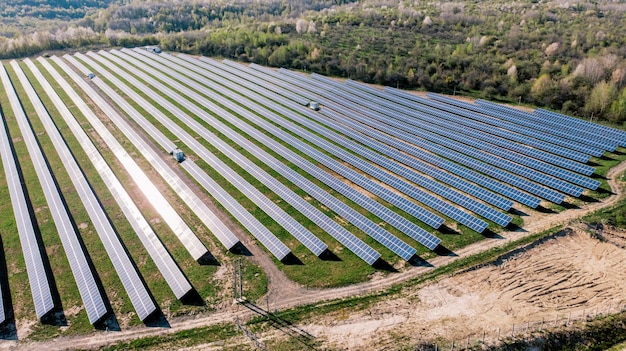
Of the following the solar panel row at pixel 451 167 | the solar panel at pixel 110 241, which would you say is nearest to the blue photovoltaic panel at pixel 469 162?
the solar panel row at pixel 451 167

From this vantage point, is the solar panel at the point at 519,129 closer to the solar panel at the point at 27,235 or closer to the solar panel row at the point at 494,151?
the solar panel row at the point at 494,151

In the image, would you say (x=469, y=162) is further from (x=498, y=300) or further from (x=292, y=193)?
(x=498, y=300)

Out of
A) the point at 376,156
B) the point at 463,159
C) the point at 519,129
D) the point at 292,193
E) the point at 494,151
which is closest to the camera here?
the point at 292,193

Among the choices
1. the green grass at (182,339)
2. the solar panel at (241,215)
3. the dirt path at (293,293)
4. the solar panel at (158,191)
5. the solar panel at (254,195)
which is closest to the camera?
the green grass at (182,339)

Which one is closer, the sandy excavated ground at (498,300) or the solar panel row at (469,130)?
the sandy excavated ground at (498,300)

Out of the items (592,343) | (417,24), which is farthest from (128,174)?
(417,24)

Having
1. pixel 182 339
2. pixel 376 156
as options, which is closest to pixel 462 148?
pixel 376 156

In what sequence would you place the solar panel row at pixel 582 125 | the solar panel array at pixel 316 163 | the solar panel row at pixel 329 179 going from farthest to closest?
the solar panel row at pixel 582 125, the solar panel row at pixel 329 179, the solar panel array at pixel 316 163

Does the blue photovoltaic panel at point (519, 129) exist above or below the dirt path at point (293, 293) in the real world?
above

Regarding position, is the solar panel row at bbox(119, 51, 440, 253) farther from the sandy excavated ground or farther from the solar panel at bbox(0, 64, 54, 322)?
the solar panel at bbox(0, 64, 54, 322)

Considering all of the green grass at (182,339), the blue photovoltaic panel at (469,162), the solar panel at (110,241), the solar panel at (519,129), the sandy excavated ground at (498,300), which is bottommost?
the green grass at (182,339)
